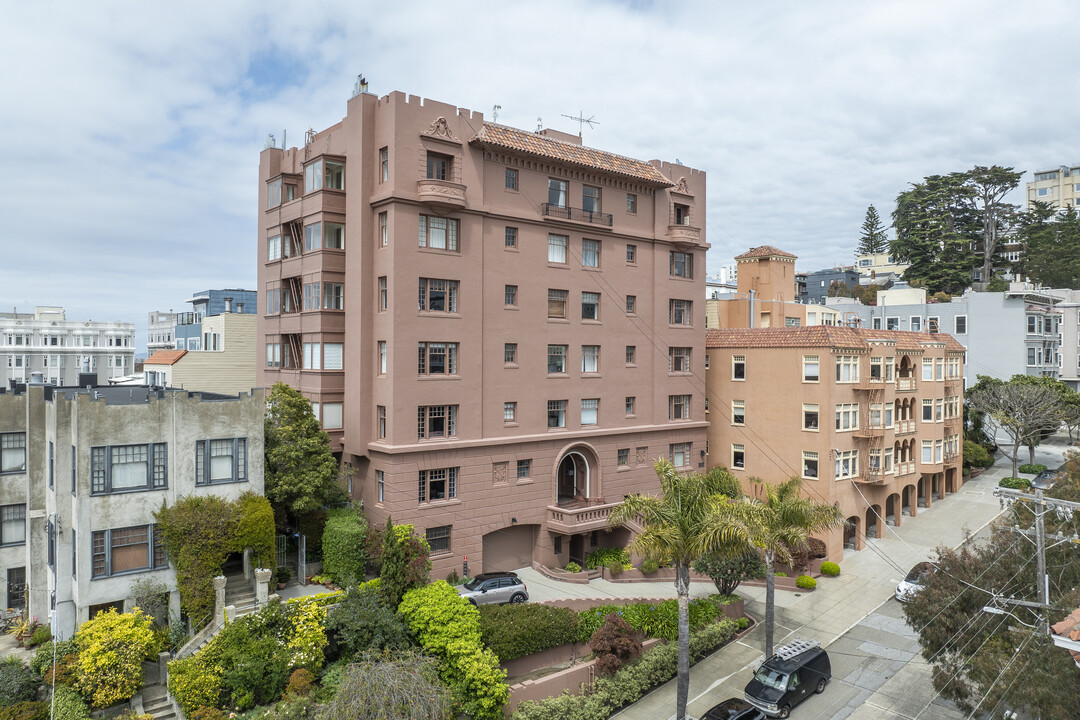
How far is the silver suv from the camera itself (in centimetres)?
3259

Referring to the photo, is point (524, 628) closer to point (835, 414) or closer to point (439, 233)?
point (439, 233)

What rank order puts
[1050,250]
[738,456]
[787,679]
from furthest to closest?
[1050,250], [738,456], [787,679]

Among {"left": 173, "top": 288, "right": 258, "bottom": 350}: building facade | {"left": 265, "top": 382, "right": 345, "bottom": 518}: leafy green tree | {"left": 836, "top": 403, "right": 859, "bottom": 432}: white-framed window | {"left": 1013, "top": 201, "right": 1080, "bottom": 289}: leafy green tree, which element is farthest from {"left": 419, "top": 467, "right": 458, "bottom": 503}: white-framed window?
{"left": 1013, "top": 201, "right": 1080, "bottom": 289}: leafy green tree

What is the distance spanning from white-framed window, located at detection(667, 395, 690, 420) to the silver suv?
1863 centimetres

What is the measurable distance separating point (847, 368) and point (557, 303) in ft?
66.1

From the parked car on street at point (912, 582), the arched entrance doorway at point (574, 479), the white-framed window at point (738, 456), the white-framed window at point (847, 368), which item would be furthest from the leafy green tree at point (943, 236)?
the arched entrance doorway at point (574, 479)


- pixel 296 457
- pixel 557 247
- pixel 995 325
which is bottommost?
pixel 296 457

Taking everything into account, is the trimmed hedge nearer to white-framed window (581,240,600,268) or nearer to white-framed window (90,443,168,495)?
white-framed window (90,443,168,495)

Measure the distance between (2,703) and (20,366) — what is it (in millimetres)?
92213

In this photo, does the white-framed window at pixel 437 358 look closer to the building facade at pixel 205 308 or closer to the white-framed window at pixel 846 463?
the white-framed window at pixel 846 463

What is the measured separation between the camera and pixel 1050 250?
88812 millimetres

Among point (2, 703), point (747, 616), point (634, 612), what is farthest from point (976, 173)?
point (2, 703)

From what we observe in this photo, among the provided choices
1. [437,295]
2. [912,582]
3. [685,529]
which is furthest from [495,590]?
[912,582]

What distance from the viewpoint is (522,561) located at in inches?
1577
